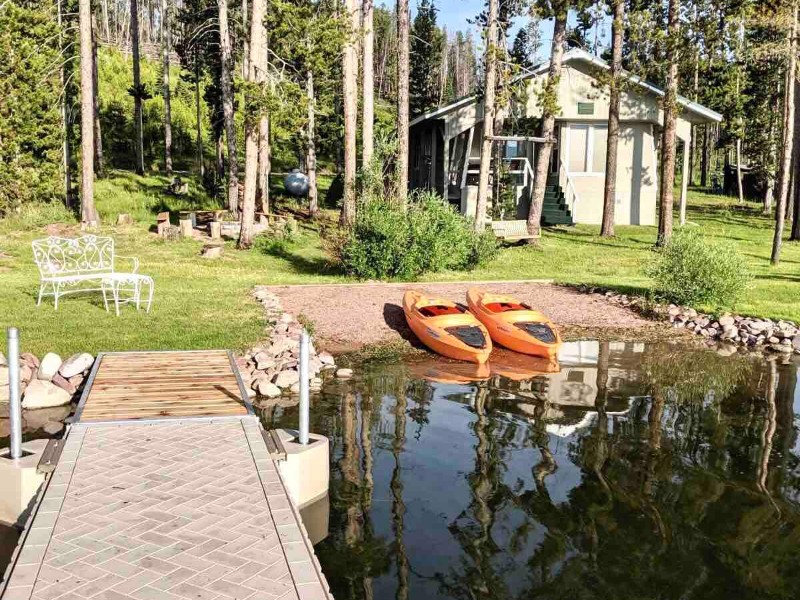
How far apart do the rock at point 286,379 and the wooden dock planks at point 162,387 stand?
80cm

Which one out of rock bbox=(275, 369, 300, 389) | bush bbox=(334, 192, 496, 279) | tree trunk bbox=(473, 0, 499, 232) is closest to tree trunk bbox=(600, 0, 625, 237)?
tree trunk bbox=(473, 0, 499, 232)

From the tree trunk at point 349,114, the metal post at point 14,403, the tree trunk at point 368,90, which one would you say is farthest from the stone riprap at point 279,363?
the tree trunk at point 368,90

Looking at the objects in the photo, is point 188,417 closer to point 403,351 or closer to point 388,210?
point 403,351

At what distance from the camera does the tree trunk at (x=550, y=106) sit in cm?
2389

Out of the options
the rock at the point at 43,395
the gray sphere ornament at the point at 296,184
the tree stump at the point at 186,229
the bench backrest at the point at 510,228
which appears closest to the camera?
the rock at the point at 43,395

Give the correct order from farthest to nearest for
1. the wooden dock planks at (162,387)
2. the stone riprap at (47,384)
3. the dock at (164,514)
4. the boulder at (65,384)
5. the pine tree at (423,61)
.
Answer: the pine tree at (423,61) < the boulder at (65,384) < the stone riprap at (47,384) < the wooden dock planks at (162,387) < the dock at (164,514)

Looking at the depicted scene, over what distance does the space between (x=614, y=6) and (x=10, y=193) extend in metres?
20.3

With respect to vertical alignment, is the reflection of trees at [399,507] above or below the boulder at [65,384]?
below

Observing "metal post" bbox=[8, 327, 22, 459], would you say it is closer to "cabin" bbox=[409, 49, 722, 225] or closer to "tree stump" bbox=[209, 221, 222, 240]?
"tree stump" bbox=[209, 221, 222, 240]

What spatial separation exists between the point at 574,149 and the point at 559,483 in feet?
76.2

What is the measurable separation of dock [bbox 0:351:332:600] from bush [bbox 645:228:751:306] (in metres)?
10.7

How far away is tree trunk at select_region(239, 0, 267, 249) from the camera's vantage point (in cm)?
2134

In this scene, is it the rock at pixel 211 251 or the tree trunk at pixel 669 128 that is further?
the tree trunk at pixel 669 128

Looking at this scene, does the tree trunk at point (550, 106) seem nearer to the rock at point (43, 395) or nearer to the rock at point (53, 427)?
the rock at point (43, 395)
